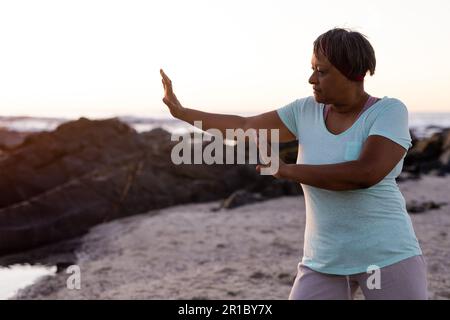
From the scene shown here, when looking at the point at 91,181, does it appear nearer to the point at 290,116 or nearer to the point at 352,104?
the point at 290,116

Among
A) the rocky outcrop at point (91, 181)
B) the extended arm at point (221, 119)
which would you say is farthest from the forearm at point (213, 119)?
the rocky outcrop at point (91, 181)

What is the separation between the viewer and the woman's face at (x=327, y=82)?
2.34m

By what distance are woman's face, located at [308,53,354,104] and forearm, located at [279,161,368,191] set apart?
0.28 meters

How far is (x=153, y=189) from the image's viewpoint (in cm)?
1208

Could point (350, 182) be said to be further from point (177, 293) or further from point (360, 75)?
point (177, 293)

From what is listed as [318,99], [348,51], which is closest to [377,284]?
[318,99]

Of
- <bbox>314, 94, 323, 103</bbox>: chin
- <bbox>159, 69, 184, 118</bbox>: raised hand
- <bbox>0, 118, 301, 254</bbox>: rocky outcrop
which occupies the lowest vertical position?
<bbox>0, 118, 301, 254</bbox>: rocky outcrop

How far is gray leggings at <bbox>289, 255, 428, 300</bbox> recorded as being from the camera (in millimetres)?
2326

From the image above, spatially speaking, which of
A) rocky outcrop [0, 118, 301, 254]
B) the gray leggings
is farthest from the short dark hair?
rocky outcrop [0, 118, 301, 254]

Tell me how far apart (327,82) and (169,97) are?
88 centimetres

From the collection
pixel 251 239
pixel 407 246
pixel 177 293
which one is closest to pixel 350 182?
→ pixel 407 246

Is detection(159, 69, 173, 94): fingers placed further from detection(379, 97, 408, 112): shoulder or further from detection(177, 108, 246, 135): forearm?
detection(379, 97, 408, 112): shoulder

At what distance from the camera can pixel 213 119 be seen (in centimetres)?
287
